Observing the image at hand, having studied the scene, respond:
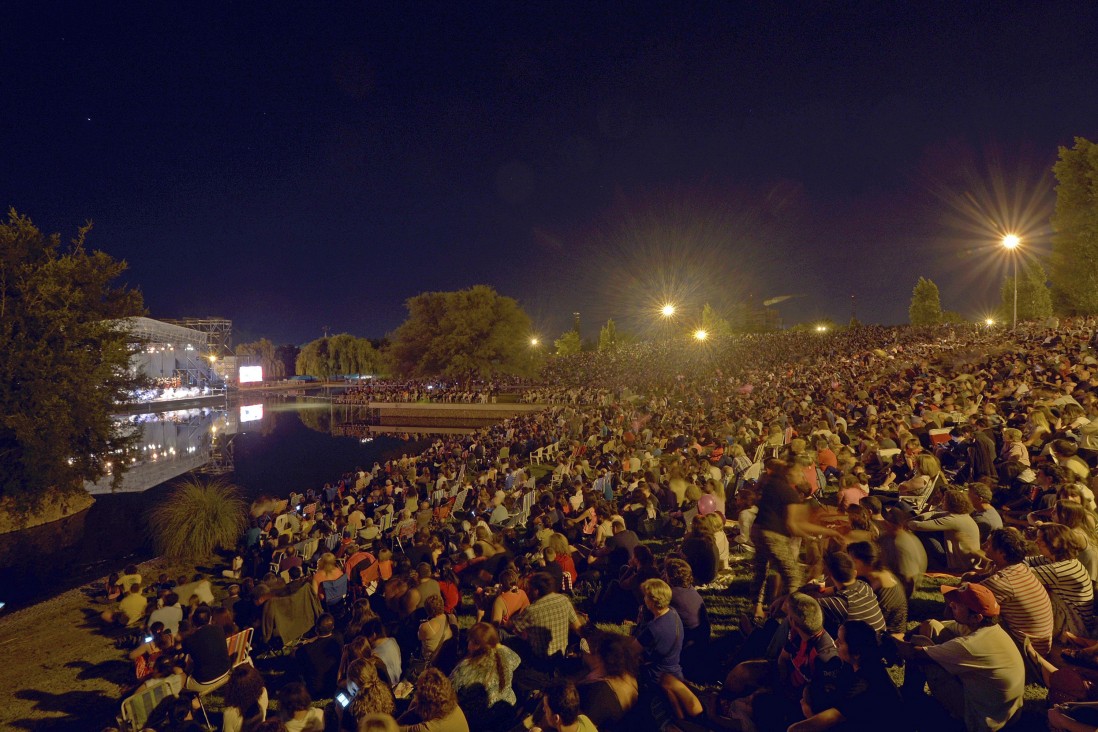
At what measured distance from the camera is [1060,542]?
154 inches

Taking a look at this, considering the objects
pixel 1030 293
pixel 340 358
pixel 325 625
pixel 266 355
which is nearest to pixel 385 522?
pixel 325 625

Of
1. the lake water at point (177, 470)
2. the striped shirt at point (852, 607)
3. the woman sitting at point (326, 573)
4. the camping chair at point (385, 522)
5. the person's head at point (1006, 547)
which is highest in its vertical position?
the person's head at point (1006, 547)

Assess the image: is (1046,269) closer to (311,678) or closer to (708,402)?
(708,402)

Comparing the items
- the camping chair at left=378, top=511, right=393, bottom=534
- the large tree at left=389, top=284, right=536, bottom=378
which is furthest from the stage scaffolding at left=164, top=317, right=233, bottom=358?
the camping chair at left=378, top=511, right=393, bottom=534

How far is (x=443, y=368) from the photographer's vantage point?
47031 millimetres

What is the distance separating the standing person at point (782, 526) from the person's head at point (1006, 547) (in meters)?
1.42

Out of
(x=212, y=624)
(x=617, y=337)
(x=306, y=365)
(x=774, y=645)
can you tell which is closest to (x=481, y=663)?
(x=774, y=645)

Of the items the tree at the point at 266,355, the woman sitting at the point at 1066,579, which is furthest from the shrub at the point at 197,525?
the tree at the point at 266,355

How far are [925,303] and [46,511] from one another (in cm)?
7659

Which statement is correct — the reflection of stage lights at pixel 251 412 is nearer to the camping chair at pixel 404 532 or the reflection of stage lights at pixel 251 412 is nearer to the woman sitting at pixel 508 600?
the camping chair at pixel 404 532

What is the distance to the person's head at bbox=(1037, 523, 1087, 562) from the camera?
390 cm

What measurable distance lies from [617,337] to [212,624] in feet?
335

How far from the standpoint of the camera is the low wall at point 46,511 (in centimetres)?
1546

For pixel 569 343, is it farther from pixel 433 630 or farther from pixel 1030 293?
pixel 433 630
